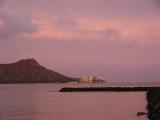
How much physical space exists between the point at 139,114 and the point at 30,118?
1012 centimetres

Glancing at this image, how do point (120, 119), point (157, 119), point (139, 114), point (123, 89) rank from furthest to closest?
point (123, 89) < point (139, 114) < point (120, 119) < point (157, 119)

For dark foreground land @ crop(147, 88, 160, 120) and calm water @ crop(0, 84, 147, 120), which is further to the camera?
calm water @ crop(0, 84, 147, 120)

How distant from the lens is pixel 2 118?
42.4 meters

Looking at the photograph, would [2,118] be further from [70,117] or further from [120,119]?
[120,119]

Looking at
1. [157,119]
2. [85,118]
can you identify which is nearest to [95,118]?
[85,118]

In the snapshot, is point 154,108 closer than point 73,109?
Yes

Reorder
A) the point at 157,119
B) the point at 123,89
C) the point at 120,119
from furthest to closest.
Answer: the point at 123,89 < the point at 120,119 < the point at 157,119

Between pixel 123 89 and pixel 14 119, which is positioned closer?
pixel 14 119

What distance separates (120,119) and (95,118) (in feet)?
8.34

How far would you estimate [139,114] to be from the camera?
140ft

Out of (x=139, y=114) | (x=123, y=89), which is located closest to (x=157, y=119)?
(x=139, y=114)

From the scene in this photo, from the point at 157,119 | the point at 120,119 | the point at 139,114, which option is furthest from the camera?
the point at 139,114

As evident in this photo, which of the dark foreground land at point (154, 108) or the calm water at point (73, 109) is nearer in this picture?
the dark foreground land at point (154, 108)

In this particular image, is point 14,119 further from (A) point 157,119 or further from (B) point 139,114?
(A) point 157,119
